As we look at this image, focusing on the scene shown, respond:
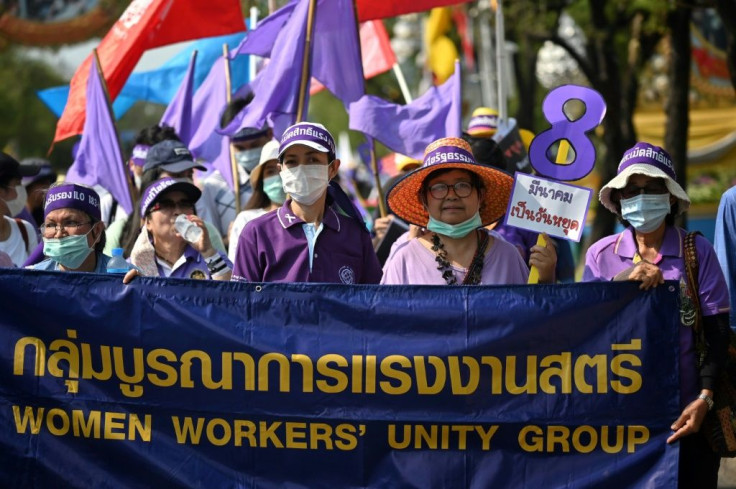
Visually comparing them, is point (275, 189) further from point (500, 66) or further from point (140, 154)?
point (500, 66)

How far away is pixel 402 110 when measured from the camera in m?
8.15

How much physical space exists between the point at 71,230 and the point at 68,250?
0.11 meters

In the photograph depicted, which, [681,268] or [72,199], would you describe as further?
[72,199]

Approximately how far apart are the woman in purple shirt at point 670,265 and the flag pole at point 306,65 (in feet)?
10.1

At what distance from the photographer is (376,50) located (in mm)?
11195

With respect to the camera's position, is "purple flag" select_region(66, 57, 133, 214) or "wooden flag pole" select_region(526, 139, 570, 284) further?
"purple flag" select_region(66, 57, 133, 214)

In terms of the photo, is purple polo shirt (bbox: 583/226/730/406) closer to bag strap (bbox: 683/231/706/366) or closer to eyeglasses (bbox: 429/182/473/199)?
bag strap (bbox: 683/231/706/366)

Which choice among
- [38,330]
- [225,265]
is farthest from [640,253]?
[38,330]

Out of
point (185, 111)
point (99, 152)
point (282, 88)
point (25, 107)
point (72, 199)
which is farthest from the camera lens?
point (25, 107)

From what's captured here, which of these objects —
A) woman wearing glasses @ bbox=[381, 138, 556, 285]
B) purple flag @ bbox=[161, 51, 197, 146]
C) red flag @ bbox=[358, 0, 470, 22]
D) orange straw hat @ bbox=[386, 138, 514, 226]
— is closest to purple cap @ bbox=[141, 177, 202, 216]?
orange straw hat @ bbox=[386, 138, 514, 226]

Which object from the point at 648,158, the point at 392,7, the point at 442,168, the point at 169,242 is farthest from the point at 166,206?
the point at 392,7

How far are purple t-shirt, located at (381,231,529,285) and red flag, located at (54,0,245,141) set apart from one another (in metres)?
4.49

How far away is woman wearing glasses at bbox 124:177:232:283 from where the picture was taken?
5.75 meters

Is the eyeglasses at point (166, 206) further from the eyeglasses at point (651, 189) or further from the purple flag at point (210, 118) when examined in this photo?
the purple flag at point (210, 118)
